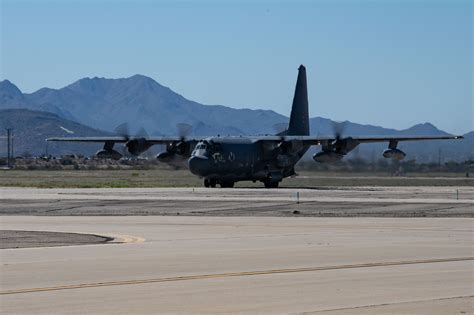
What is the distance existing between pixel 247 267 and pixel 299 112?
56398 millimetres

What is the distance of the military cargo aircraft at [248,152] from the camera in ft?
217

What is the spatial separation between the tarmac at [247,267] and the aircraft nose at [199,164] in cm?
3039

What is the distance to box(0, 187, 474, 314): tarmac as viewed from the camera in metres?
15.1

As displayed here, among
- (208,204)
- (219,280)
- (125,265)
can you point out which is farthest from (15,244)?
(208,204)

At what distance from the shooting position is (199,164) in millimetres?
65062

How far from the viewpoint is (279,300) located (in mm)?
15406

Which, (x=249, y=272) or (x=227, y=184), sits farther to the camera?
(x=227, y=184)

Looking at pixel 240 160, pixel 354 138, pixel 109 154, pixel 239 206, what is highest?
pixel 354 138

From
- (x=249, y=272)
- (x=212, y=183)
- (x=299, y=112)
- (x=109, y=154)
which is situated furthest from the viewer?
(x=299, y=112)

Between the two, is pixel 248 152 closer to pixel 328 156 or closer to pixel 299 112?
pixel 328 156

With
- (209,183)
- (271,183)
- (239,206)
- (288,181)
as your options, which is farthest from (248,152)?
(239,206)

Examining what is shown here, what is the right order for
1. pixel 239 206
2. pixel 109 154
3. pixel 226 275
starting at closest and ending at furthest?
pixel 226 275
pixel 239 206
pixel 109 154

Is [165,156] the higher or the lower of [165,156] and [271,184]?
the higher

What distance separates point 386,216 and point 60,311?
75.3 feet
